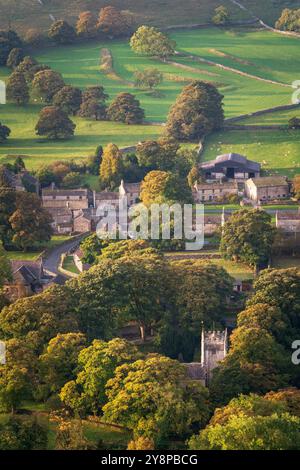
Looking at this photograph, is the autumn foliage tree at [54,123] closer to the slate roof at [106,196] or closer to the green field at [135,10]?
the slate roof at [106,196]

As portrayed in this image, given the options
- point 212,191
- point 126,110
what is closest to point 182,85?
point 126,110

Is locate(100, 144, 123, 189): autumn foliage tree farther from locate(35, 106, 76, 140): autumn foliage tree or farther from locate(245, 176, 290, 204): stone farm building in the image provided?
locate(35, 106, 76, 140): autumn foliage tree

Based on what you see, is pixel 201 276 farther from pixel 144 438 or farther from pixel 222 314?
pixel 144 438

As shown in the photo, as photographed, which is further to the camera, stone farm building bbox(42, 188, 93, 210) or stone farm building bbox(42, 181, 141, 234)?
stone farm building bbox(42, 188, 93, 210)

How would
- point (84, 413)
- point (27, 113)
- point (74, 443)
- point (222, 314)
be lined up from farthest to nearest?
point (27, 113) < point (222, 314) < point (84, 413) < point (74, 443)

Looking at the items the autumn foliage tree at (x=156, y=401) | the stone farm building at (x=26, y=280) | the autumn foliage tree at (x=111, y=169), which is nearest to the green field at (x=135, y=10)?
the autumn foliage tree at (x=111, y=169)

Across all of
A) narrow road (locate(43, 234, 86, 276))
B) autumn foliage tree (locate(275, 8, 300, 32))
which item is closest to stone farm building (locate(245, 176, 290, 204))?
narrow road (locate(43, 234, 86, 276))
